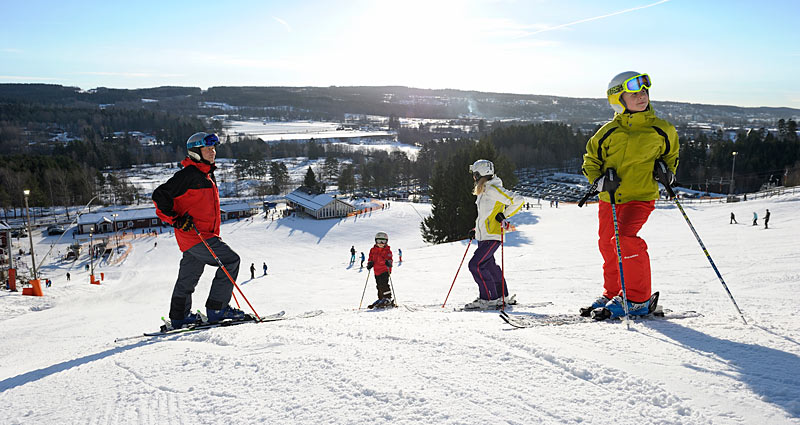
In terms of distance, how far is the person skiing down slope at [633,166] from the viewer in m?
4.36

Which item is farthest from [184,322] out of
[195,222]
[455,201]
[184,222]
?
[455,201]

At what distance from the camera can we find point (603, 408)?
2342 mm

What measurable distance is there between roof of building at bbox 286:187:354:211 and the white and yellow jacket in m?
41.6

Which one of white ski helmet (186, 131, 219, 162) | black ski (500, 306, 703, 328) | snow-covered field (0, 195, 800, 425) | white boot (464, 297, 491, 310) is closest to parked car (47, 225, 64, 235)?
snow-covered field (0, 195, 800, 425)

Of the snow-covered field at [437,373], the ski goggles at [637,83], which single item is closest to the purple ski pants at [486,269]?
the snow-covered field at [437,373]

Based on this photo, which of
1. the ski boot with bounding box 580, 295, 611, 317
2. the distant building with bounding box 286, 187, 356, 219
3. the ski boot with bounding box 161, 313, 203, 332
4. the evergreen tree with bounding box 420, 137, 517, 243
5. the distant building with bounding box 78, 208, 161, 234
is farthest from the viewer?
the distant building with bounding box 78, 208, 161, 234

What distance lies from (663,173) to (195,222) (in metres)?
5.28

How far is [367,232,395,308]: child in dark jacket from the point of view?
8234 millimetres

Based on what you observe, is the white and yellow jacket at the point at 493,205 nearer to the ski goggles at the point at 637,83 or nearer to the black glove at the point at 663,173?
the black glove at the point at 663,173

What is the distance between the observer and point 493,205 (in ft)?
21.2

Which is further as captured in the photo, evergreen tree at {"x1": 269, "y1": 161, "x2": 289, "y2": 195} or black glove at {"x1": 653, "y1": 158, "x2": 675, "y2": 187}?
evergreen tree at {"x1": 269, "y1": 161, "x2": 289, "y2": 195}

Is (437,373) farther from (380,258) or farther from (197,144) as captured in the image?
(380,258)

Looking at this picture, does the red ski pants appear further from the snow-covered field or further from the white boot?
the white boot

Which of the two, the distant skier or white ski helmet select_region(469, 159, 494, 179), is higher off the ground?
white ski helmet select_region(469, 159, 494, 179)
